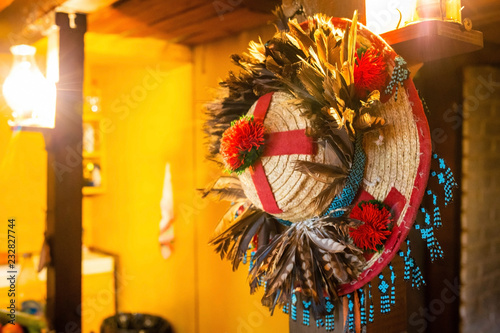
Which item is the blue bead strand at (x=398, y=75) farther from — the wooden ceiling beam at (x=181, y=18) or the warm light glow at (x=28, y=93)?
the warm light glow at (x=28, y=93)

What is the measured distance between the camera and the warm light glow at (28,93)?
2277mm

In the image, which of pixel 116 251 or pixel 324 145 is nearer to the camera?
pixel 324 145

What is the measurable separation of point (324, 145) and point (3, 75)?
3.47 m

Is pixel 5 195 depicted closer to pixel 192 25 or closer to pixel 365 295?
pixel 192 25

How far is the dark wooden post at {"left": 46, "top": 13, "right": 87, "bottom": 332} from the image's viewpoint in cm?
247

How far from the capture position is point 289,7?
1.11 meters

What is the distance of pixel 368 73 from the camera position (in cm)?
86

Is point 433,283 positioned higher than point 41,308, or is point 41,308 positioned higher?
point 433,283

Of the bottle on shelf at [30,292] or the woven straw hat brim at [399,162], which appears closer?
the woven straw hat brim at [399,162]

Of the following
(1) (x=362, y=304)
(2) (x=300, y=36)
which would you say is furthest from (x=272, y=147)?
(1) (x=362, y=304)

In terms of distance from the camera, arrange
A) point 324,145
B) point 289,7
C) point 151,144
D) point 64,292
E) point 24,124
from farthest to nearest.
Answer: point 151,144
point 64,292
point 24,124
point 289,7
point 324,145

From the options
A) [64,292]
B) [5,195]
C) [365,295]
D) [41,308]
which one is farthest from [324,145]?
[5,195]

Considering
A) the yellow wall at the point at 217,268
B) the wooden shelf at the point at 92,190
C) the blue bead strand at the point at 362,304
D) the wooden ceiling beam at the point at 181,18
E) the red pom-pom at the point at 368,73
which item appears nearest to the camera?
the red pom-pom at the point at 368,73

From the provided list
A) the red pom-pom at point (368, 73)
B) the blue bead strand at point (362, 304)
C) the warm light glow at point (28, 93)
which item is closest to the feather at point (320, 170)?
the red pom-pom at point (368, 73)
